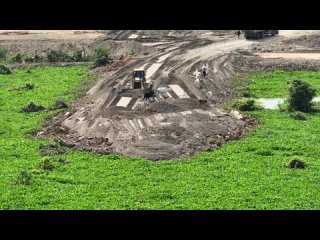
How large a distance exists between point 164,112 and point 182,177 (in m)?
10.0

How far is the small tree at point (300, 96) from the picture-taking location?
4291cm

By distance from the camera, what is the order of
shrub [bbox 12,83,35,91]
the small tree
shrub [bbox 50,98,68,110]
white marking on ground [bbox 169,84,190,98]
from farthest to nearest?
1. shrub [bbox 12,83,35,91]
2. shrub [bbox 50,98,68,110]
3. white marking on ground [bbox 169,84,190,98]
4. the small tree

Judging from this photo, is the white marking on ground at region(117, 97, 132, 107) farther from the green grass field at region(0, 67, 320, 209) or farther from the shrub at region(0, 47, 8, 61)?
the shrub at region(0, 47, 8, 61)

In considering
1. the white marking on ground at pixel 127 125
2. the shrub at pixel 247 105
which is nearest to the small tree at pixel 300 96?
the shrub at pixel 247 105

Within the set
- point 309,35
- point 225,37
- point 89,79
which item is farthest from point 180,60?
point 309,35

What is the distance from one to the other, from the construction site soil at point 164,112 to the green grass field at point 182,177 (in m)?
1.47

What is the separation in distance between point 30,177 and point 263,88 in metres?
25.2

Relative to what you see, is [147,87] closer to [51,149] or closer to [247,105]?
[247,105]

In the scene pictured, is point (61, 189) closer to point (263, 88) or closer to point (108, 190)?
point (108, 190)

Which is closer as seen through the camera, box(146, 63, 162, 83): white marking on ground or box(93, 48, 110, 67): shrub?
box(146, 63, 162, 83): white marking on ground

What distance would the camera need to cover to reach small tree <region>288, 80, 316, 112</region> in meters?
42.9

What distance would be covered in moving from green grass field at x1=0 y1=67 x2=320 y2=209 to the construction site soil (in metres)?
1.47

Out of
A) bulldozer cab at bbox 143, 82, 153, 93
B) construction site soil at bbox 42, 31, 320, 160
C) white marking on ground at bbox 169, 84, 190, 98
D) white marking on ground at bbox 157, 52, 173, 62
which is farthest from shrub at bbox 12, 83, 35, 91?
white marking on ground at bbox 169, 84, 190, 98

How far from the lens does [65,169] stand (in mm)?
32812
